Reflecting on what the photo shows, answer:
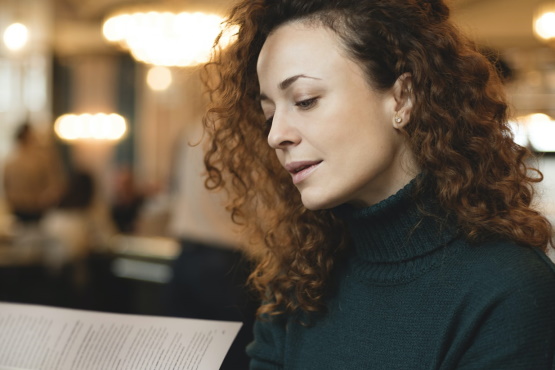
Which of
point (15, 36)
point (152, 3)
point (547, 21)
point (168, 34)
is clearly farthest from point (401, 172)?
point (15, 36)

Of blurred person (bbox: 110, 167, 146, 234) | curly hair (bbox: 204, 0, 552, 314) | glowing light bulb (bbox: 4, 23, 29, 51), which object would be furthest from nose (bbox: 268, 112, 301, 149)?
glowing light bulb (bbox: 4, 23, 29, 51)

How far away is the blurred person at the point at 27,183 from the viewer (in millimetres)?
6551

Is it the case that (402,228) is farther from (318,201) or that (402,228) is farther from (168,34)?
(168,34)

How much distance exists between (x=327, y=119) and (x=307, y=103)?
0.15 ft

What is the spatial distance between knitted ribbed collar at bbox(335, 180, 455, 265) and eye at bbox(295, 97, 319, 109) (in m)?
0.21

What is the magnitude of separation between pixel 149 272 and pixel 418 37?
12.7 feet

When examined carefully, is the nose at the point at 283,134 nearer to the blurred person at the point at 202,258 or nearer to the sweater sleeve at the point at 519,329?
the sweater sleeve at the point at 519,329

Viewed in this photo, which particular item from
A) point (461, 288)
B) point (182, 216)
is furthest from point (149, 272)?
point (461, 288)

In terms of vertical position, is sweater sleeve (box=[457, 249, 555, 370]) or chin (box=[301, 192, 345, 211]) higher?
chin (box=[301, 192, 345, 211])

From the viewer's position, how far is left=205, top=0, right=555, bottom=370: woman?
111 centimetres

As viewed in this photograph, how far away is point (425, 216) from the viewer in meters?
1.20

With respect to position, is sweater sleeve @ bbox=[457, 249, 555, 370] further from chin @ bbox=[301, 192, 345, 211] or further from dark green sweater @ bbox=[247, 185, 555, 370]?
chin @ bbox=[301, 192, 345, 211]

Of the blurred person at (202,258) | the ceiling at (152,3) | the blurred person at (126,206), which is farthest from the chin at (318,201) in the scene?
the ceiling at (152,3)

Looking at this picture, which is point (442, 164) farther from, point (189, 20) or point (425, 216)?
point (189, 20)
